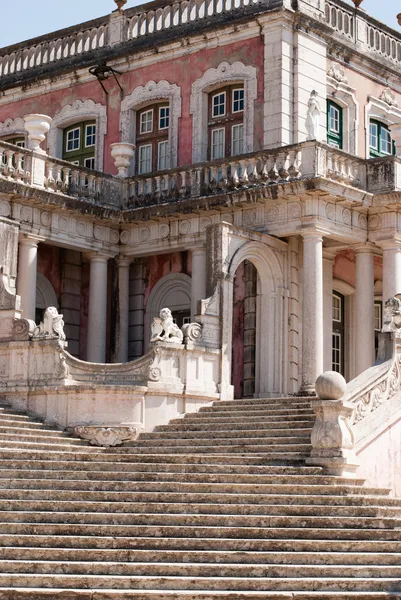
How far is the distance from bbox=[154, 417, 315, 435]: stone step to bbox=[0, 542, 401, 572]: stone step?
559 cm

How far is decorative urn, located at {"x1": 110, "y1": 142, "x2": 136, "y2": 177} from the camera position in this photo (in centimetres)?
2705

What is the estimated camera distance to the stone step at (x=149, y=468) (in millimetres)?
17281

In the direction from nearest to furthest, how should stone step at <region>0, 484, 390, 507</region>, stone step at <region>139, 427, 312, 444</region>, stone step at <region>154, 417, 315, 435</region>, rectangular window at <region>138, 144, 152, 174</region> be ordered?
stone step at <region>0, 484, 390, 507</region> < stone step at <region>139, 427, 312, 444</region> < stone step at <region>154, 417, 315, 435</region> < rectangular window at <region>138, 144, 152, 174</region>

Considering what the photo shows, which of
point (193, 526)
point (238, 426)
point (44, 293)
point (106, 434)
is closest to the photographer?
point (193, 526)

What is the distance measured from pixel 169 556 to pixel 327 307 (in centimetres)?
1331

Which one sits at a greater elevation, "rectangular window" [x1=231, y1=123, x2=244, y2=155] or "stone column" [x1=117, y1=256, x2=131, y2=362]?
"rectangular window" [x1=231, y1=123, x2=244, y2=155]

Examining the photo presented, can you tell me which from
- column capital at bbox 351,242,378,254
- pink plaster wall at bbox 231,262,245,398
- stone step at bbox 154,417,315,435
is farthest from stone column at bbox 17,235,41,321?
column capital at bbox 351,242,378,254

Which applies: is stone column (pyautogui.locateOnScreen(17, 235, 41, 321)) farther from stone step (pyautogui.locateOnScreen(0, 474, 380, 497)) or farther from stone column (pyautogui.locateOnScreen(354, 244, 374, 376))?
stone step (pyautogui.locateOnScreen(0, 474, 380, 497))

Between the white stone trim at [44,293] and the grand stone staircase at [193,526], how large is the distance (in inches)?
312

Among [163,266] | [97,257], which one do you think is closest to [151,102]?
[163,266]

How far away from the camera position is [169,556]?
13578 millimetres

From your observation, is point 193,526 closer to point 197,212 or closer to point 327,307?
point 197,212

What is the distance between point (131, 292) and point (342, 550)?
46.5 feet

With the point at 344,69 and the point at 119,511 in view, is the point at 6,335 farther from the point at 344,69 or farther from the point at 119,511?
the point at 344,69
